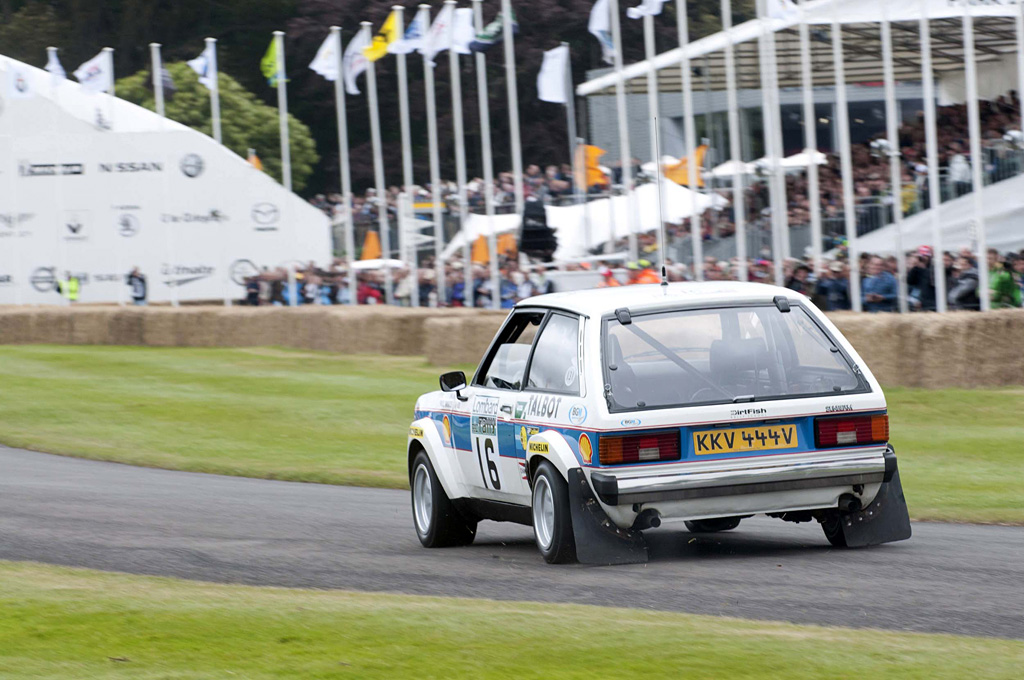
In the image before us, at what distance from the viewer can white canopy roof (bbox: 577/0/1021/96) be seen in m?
28.2

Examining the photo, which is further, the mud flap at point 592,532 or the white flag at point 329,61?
the white flag at point 329,61

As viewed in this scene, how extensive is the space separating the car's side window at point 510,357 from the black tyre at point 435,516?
0.69 metres

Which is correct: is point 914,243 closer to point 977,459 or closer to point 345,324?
point 345,324

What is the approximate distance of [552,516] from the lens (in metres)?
8.03

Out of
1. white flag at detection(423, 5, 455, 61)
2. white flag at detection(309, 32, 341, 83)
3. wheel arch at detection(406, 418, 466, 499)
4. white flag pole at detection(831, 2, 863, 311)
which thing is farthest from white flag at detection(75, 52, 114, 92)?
wheel arch at detection(406, 418, 466, 499)

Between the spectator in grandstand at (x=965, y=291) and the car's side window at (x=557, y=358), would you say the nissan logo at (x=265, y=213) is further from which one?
the car's side window at (x=557, y=358)

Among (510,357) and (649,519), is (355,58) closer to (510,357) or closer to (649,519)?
(510,357)

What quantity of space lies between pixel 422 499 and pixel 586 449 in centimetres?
228

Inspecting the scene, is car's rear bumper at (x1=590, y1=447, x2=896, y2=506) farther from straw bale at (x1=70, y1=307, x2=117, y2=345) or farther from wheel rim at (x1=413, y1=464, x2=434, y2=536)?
straw bale at (x1=70, y1=307, x2=117, y2=345)

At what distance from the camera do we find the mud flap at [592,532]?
768 cm

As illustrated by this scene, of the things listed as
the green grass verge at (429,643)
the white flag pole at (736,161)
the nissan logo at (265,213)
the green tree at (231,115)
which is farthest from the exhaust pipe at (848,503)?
the green tree at (231,115)

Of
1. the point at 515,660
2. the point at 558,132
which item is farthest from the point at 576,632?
the point at 558,132

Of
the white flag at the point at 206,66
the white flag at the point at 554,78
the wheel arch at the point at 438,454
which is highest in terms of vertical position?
the white flag at the point at 206,66

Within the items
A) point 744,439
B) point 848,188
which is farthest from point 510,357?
point 848,188
